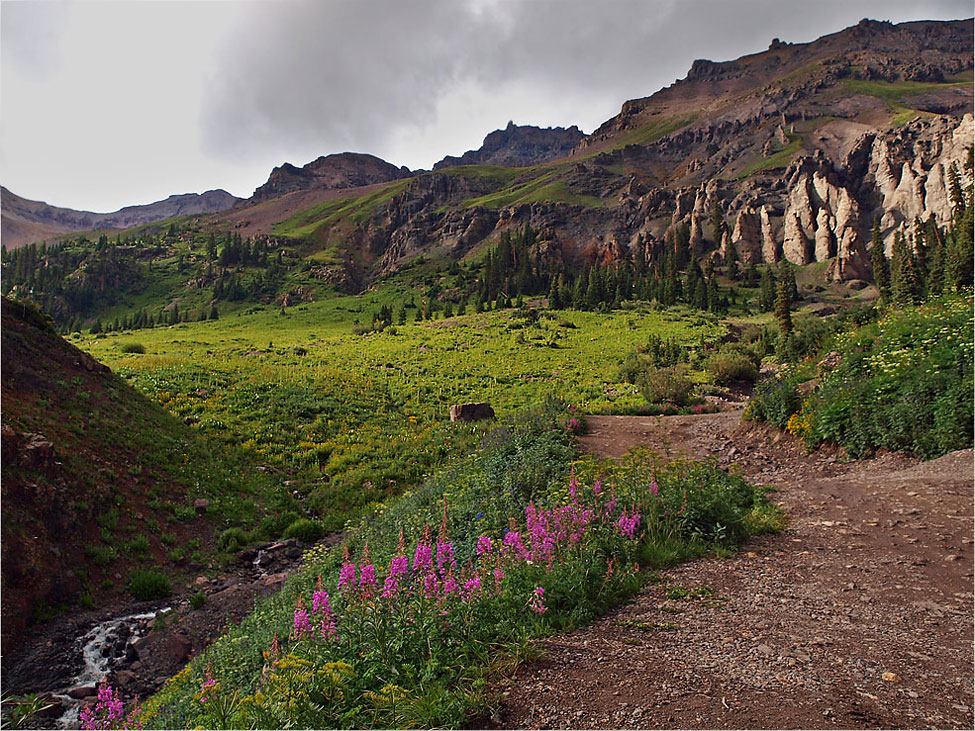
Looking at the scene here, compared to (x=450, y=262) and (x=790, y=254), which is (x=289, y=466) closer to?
(x=790, y=254)

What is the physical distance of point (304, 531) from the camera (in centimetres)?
1366

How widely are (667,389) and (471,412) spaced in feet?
29.1

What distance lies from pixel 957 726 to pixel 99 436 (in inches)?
720

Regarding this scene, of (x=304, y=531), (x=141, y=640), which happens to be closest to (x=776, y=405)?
(x=304, y=531)

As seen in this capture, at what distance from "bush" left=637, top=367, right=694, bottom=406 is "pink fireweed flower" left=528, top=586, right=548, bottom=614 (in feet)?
62.1

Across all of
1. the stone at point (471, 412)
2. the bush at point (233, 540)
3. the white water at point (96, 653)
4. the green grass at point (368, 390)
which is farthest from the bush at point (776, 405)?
the white water at point (96, 653)

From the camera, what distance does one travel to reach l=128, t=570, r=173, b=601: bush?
1042 centimetres

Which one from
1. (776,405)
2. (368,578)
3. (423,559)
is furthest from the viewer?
(776,405)

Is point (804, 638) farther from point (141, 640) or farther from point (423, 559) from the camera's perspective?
point (141, 640)

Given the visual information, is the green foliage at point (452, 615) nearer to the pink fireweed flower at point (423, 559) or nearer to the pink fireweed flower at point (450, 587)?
the pink fireweed flower at point (450, 587)

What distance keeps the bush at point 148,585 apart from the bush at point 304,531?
3.17 m

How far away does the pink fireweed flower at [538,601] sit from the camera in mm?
4602

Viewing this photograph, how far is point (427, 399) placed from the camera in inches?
1072

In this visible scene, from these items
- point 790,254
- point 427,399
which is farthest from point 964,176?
point 427,399
